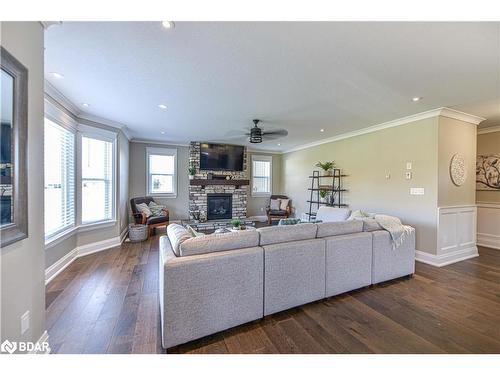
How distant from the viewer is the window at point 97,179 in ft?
13.2

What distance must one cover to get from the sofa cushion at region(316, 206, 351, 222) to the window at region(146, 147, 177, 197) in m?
4.56

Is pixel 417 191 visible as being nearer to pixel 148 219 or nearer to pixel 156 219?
pixel 156 219

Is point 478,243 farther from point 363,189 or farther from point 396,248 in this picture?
point 396,248

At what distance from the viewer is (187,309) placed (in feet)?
5.74

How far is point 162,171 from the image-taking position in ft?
22.1

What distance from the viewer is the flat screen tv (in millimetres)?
6676

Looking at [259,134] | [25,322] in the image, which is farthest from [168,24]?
[259,134]

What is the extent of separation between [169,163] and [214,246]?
5.50 m

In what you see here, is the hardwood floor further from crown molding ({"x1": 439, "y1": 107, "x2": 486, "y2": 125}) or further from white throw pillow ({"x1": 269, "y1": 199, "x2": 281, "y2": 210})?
white throw pillow ({"x1": 269, "y1": 199, "x2": 281, "y2": 210})

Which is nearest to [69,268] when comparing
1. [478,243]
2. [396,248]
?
[396,248]

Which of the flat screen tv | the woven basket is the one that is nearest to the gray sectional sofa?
the woven basket

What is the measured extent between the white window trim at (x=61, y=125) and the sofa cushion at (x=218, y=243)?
2438 millimetres

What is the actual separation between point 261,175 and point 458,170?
537 cm

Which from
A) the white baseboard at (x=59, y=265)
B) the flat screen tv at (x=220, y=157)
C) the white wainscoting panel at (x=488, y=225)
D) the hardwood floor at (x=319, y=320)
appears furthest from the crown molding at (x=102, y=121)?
the white wainscoting panel at (x=488, y=225)
